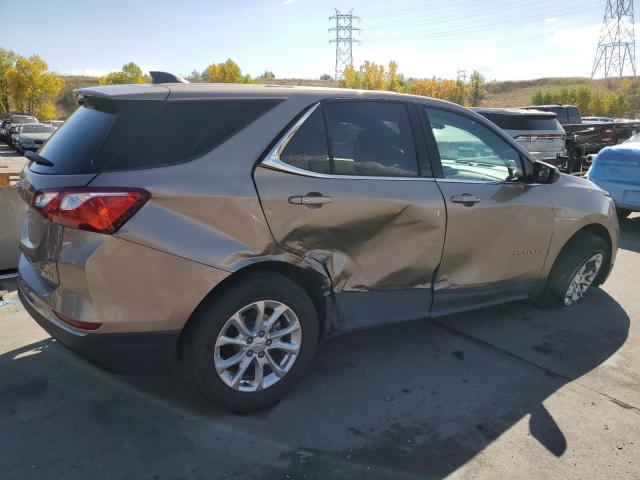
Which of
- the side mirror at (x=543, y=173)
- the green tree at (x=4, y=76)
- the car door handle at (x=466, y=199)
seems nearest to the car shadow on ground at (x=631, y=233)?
→ the side mirror at (x=543, y=173)

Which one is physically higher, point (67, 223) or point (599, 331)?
point (67, 223)

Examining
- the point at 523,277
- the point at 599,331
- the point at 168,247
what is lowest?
the point at 599,331

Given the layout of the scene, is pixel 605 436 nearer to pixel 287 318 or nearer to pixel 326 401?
pixel 326 401

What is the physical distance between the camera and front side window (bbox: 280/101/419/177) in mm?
2963

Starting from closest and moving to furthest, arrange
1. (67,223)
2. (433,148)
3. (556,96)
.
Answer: (67,223) < (433,148) < (556,96)

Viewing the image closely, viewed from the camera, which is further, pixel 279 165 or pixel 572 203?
pixel 572 203

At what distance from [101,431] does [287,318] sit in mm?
1156

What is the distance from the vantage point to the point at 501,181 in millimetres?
3811

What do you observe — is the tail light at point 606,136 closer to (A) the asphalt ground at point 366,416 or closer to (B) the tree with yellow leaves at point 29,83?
(A) the asphalt ground at point 366,416

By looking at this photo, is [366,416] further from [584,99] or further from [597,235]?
[584,99]

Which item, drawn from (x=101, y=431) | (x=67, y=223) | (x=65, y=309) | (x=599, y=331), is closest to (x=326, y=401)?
(x=101, y=431)

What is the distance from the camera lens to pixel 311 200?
9.43ft

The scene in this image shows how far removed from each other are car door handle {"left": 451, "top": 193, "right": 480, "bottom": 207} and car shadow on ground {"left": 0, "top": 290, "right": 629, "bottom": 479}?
112cm

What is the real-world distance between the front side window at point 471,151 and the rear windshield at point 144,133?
1.38 m
